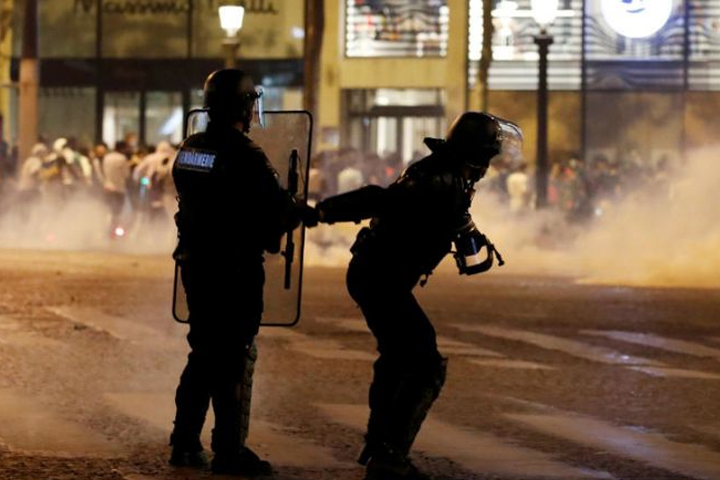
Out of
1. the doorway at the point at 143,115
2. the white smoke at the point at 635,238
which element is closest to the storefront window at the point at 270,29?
the doorway at the point at 143,115

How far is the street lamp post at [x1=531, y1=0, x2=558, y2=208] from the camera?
2552 centimetres

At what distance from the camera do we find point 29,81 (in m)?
30.4

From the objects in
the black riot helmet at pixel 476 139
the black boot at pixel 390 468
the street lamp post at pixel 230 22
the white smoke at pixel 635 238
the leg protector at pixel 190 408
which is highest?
the street lamp post at pixel 230 22

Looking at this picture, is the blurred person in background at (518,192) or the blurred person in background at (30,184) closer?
the blurred person in background at (30,184)

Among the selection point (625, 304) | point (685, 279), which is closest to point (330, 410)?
point (625, 304)

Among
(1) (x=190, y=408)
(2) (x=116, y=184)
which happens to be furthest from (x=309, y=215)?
(2) (x=116, y=184)

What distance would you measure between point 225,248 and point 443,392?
3.41m

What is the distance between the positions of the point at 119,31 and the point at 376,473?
33.4 metres

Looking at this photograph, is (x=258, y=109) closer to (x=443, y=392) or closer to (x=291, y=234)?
(x=291, y=234)

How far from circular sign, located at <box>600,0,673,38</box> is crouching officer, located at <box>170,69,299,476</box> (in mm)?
27900

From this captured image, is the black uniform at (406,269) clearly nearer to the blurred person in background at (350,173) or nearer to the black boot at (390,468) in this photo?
the black boot at (390,468)

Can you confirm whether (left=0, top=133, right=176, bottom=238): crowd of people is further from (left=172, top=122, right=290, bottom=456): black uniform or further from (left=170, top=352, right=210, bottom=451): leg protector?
(left=172, top=122, right=290, bottom=456): black uniform

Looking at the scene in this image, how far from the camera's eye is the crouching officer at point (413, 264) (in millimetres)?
7305

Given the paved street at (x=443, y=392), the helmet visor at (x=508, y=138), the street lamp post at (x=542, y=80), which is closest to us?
the helmet visor at (x=508, y=138)
